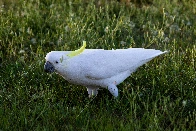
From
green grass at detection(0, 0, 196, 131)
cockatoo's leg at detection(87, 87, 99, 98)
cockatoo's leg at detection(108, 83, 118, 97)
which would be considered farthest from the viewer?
cockatoo's leg at detection(87, 87, 99, 98)

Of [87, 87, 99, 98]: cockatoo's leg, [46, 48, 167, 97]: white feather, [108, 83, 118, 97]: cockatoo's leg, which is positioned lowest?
[87, 87, 99, 98]: cockatoo's leg

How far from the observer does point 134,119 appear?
10.3 feet

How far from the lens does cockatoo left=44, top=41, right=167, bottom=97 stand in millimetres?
3170

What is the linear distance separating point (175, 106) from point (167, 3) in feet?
8.91

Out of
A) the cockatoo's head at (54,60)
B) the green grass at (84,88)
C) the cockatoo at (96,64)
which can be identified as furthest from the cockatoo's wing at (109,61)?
the green grass at (84,88)

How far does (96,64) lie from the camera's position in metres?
3.20

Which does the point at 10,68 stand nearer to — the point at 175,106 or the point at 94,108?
the point at 94,108

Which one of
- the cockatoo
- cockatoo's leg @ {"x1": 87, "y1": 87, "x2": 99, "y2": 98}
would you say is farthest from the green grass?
the cockatoo

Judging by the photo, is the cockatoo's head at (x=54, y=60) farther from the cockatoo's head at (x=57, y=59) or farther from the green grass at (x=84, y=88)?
the green grass at (x=84, y=88)

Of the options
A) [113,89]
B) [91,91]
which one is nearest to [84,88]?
[91,91]

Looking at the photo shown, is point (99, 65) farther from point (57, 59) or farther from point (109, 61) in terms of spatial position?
point (57, 59)

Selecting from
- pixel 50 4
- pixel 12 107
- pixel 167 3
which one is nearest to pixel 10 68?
pixel 12 107

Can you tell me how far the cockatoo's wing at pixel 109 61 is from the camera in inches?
125

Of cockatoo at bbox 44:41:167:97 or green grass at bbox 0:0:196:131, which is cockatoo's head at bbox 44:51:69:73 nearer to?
cockatoo at bbox 44:41:167:97
